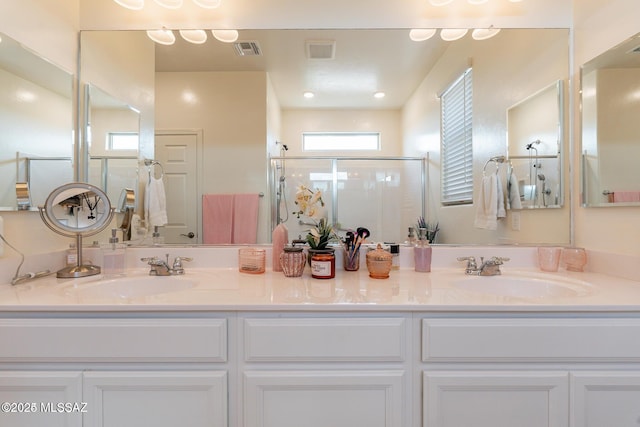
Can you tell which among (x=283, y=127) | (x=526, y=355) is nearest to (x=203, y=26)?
(x=283, y=127)

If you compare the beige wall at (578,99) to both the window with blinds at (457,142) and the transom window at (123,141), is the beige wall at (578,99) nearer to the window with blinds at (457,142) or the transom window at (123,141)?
the window with blinds at (457,142)

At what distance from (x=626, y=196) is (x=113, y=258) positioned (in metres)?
2.20

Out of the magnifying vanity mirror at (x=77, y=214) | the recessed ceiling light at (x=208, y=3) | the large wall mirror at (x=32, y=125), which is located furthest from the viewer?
the recessed ceiling light at (x=208, y=3)

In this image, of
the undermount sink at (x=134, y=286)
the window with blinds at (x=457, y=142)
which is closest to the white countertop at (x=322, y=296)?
the undermount sink at (x=134, y=286)

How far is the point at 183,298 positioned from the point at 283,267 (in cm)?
43

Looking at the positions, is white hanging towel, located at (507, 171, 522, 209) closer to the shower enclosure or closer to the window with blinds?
the window with blinds

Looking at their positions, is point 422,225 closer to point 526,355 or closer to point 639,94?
point 526,355

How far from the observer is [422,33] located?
145cm

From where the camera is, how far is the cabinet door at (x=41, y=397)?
2.79ft

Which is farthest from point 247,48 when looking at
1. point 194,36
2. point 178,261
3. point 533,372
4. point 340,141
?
point 533,372

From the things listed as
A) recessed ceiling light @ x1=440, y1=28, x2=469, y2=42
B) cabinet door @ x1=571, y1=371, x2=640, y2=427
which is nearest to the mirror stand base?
cabinet door @ x1=571, y1=371, x2=640, y2=427

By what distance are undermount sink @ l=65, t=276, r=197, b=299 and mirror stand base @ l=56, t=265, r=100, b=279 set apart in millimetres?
105

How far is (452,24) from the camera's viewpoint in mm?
1448

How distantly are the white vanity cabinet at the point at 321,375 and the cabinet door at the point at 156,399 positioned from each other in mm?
90
